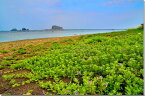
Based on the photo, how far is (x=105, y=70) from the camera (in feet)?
9.95

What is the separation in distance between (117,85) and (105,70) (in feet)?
2.09

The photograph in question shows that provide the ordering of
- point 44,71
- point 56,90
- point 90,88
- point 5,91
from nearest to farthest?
point 90,88 → point 56,90 → point 5,91 → point 44,71

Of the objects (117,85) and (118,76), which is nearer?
(117,85)

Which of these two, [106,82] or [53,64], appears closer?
[106,82]

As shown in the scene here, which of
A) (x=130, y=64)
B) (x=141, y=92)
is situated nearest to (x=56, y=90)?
(x=141, y=92)

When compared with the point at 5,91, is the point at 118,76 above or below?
above

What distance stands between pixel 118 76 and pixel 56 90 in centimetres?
99

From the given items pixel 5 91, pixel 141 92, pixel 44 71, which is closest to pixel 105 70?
pixel 141 92

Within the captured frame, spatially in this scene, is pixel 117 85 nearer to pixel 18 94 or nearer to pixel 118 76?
pixel 118 76

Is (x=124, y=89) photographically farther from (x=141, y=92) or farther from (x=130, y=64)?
(x=130, y=64)

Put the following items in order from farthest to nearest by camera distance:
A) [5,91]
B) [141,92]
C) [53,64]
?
[53,64] < [5,91] < [141,92]

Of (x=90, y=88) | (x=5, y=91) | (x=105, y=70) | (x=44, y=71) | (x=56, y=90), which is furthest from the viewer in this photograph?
(x=44, y=71)

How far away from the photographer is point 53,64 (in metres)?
3.79

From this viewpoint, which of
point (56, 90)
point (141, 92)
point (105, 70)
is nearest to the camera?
point (141, 92)
